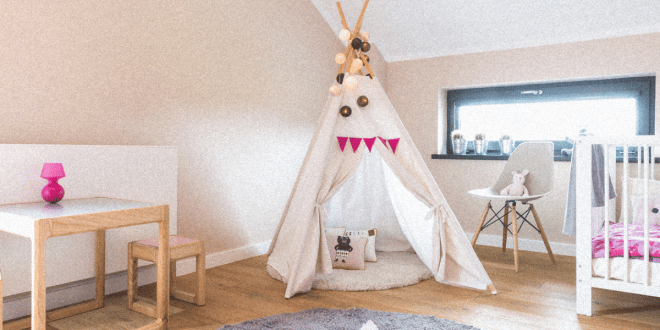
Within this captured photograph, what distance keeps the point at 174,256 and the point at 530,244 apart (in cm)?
284

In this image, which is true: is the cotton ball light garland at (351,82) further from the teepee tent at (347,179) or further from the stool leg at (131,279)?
the stool leg at (131,279)

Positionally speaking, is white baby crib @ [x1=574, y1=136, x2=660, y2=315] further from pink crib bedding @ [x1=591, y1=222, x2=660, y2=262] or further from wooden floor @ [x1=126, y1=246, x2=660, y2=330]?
wooden floor @ [x1=126, y1=246, x2=660, y2=330]

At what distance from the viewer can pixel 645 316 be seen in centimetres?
228

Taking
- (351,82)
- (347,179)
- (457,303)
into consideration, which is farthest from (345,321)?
(351,82)

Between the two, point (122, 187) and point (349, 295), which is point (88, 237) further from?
point (349, 295)

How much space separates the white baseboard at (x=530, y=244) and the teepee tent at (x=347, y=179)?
3.67ft

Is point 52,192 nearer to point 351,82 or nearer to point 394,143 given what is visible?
point 351,82

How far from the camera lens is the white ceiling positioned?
3301 mm

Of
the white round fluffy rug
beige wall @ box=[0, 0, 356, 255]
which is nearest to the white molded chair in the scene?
the white round fluffy rug

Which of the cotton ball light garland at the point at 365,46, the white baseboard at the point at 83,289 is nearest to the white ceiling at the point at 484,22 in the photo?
the cotton ball light garland at the point at 365,46

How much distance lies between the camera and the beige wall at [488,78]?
3.40m

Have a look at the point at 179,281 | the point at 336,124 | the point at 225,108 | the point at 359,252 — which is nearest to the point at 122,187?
the point at 179,281

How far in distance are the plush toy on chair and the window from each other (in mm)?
700

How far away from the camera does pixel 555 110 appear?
152 inches
